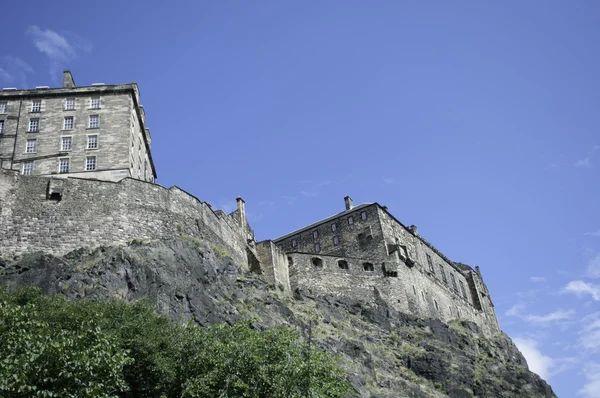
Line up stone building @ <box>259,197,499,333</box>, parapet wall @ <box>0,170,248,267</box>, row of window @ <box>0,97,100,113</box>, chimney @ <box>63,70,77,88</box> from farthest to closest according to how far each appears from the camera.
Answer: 1. stone building @ <box>259,197,499,333</box>
2. chimney @ <box>63,70,77,88</box>
3. row of window @ <box>0,97,100,113</box>
4. parapet wall @ <box>0,170,248,267</box>

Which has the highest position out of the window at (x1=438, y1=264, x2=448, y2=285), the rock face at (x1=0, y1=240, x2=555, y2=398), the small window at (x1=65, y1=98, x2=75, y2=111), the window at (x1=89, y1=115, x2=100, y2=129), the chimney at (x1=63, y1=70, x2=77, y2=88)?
the chimney at (x1=63, y1=70, x2=77, y2=88)

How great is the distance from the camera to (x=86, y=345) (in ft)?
77.1

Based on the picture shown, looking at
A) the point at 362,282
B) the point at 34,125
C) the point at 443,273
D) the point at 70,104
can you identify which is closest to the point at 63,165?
the point at 34,125

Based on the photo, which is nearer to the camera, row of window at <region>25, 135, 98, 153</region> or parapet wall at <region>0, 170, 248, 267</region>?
parapet wall at <region>0, 170, 248, 267</region>

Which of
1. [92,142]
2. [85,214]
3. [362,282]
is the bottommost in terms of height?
[362,282]

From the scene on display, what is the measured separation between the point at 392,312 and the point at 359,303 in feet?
9.02

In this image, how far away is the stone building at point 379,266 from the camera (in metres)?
55.6

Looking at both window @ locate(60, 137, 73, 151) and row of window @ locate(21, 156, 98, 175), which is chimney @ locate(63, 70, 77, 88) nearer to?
window @ locate(60, 137, 73, 151)

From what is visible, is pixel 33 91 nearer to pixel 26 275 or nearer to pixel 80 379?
pixel 26 275

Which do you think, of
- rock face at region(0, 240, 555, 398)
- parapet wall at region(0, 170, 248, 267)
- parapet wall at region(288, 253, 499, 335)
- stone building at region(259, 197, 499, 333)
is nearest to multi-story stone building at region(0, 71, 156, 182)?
parapet wall at region(0, 170, 248, 267)

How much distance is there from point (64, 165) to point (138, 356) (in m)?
25.1

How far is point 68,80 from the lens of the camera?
5303cm

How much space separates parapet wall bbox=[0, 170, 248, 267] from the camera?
39.8 metres

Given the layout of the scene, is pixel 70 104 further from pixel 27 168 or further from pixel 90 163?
pixel 27 168
